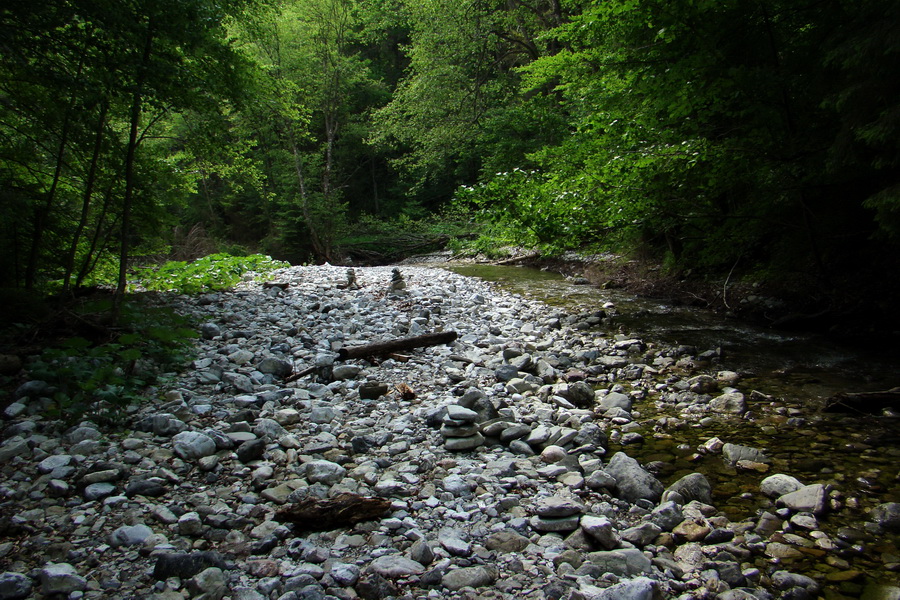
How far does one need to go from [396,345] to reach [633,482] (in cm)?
325

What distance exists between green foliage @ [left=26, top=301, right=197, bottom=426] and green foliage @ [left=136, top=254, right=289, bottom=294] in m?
2.77

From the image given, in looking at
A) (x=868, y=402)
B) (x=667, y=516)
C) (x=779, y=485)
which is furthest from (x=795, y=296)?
(x=667, y=516)

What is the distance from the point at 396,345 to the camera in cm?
544

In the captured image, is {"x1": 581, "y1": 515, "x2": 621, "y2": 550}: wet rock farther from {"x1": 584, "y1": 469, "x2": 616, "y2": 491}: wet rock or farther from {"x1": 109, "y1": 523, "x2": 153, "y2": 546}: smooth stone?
{"x1": 109, "y1": 523, "x2": 153, "y2": 546}: smooth stone

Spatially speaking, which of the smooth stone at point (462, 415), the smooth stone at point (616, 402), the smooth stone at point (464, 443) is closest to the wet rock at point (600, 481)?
the smooth stone at point (464, 443)

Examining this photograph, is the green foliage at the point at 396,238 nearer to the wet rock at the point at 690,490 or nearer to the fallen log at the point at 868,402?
the fallen log at the point at 868,402

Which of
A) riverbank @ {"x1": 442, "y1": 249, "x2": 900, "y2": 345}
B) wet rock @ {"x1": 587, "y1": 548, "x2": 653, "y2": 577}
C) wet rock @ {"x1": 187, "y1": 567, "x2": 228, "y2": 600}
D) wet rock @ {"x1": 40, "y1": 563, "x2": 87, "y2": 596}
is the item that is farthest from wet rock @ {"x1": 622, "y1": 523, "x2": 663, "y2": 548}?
riverbank @ {"x1": 442, "y1": 249, "x2": 900, "y2": 345}

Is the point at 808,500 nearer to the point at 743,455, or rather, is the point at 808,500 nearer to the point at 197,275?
the point at 743,455

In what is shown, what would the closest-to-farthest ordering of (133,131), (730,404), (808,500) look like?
(808,500) → (730,404) → (133,131)

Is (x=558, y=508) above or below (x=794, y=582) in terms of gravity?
above

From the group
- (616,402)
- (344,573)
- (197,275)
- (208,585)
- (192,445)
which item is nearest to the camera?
(208,585)

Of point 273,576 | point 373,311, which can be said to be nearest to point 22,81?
point 373,311

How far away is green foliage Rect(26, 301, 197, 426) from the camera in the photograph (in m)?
3.21

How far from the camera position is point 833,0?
508 cm
